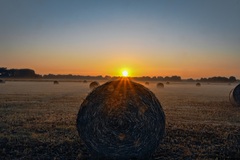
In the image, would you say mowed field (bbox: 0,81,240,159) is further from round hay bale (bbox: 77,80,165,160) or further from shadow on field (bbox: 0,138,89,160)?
round hay bale (bbox: 77,80,165,160)

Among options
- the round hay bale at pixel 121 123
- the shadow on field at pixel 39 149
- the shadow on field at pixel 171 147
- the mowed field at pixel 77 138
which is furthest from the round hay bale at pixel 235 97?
the shadow on field at pixel 39 149

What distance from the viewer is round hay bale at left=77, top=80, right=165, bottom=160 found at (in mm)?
7824

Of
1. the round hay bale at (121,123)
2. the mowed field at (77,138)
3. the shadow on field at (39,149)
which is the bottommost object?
the shadow on field at (39,149)

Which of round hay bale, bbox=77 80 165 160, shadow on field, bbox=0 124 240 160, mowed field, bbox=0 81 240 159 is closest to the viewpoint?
round hay bale, bbox=77 80 165 160

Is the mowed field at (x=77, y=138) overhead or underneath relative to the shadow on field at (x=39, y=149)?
overhead

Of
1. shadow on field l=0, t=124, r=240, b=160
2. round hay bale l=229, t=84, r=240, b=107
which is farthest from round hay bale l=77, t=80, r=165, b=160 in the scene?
round hay bale l=229, t=84, r=240, b=107

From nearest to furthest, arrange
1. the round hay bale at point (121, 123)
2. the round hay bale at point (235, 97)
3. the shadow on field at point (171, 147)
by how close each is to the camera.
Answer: the round hay bale at point (121, 123)
the shadow on field at point (171, 147)
the round hay bale at point (235, 97)

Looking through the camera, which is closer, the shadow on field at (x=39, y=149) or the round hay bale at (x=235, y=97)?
the shadow on field at (x=39, y=149)

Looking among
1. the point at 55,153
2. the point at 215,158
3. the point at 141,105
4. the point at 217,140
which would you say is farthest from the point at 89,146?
the point at 217,140

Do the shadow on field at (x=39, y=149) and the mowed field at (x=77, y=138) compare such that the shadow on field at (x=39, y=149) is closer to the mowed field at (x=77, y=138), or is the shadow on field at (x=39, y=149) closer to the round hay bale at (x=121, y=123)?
the mowed field at (x=77, y=138)

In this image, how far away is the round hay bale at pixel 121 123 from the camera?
7824mm

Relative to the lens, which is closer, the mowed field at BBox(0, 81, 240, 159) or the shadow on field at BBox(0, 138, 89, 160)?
the shadow on field at BBox(0, 138, 89, 160)

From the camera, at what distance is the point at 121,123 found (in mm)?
8227

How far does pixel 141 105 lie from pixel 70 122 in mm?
5066
